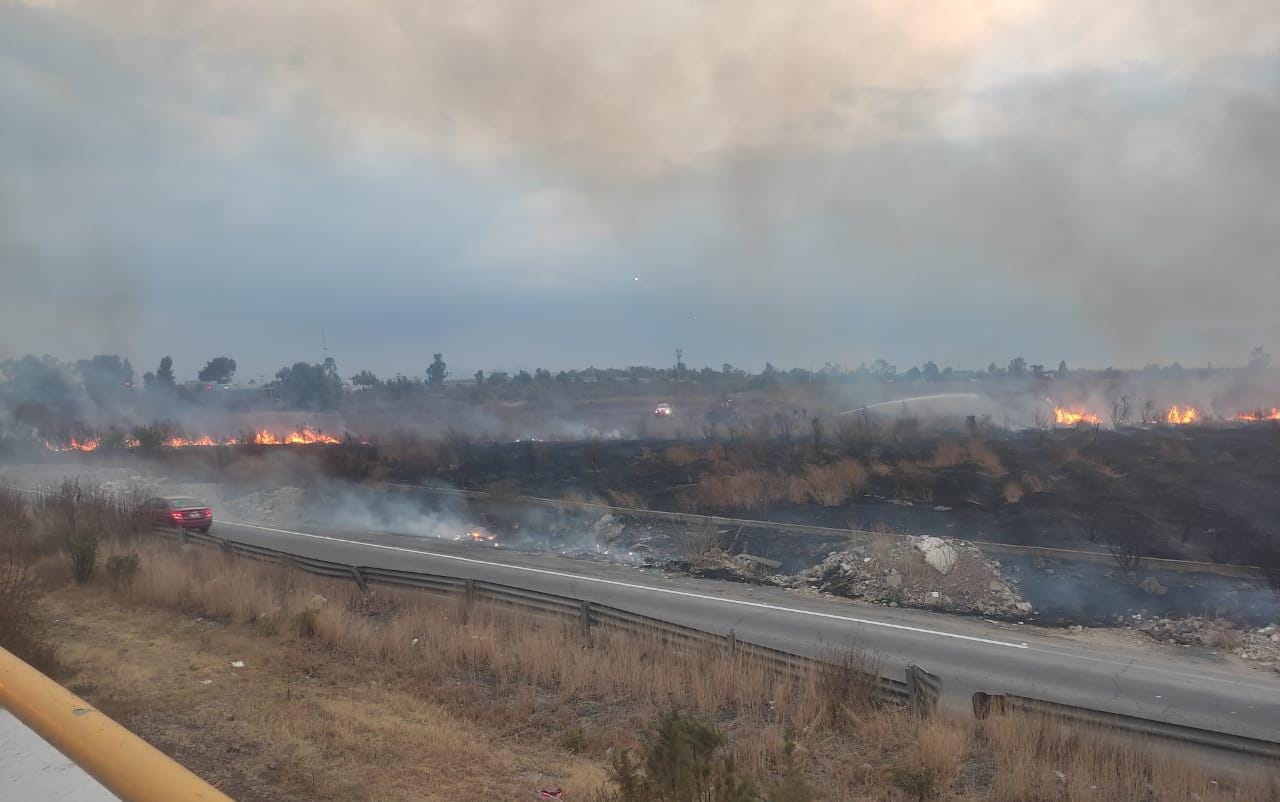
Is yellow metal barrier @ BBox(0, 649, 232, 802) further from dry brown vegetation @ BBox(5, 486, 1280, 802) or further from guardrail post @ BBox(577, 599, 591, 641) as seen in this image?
guardrail post @ BBox(577, 599, 591, 641)

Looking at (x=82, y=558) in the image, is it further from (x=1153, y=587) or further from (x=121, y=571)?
(x=1153, y=587)

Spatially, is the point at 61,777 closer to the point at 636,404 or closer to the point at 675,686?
the point at 675,686

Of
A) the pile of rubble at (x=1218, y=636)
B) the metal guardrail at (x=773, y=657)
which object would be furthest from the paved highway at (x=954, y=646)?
the metal guardrail at (x=773, y=657)

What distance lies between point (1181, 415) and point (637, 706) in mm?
50683

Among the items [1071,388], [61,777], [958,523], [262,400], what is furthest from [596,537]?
[262,400]

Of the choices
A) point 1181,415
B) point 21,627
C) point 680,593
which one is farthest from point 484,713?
point 1181,415

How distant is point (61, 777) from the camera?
2.54 meters

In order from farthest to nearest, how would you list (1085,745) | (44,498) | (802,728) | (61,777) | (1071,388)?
(1071,388)
(44,498)
(802,728)
(1085,745)
(61,777)

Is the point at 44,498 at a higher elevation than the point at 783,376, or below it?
below

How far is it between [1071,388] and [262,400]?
77.5 metres

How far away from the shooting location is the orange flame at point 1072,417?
4619cm

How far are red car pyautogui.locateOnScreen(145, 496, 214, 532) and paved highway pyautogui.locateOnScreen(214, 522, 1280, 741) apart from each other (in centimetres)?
638

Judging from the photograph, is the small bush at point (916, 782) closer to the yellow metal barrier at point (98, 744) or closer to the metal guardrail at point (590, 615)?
the metal guardrail at point (590, 615)

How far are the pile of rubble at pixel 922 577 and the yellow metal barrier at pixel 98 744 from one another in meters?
15.8
